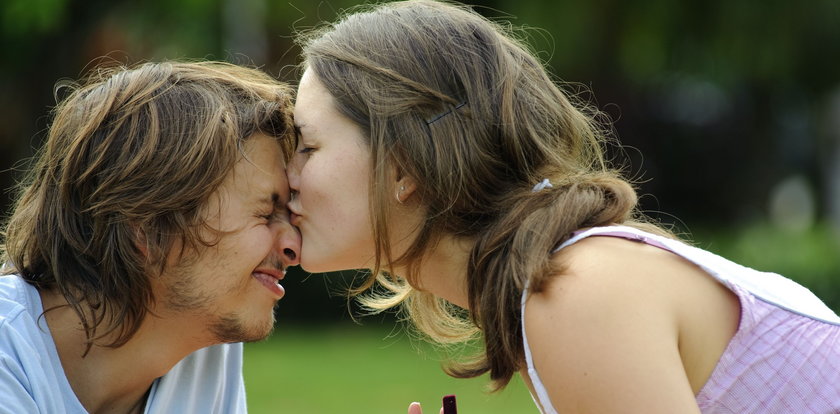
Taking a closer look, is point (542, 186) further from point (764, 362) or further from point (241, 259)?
point (241, 259)

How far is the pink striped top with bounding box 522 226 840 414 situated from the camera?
2732mm

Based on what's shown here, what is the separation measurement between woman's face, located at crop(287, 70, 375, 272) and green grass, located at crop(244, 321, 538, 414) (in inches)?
186

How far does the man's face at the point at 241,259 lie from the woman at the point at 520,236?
3.6 inches

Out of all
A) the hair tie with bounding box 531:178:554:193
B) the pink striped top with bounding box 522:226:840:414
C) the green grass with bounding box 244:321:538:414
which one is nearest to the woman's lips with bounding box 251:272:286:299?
the hair tie with bounding box 531:178:554:193

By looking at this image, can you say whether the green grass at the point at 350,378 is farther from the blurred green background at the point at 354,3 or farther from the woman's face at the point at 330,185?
the woman's face at the point at 330,185

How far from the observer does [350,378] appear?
392 inches

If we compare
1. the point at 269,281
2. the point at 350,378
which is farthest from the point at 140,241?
the point at 350,378

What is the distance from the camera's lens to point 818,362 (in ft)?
9.07

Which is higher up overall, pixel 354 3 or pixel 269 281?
pixel 269 281

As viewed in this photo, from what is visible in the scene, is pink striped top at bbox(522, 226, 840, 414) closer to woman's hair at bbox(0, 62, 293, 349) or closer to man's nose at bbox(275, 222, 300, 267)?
man's nose at bbox(275, 222, 300, 267)

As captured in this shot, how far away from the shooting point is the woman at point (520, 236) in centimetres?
255

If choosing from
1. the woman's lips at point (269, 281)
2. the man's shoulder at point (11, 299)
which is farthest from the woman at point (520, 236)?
the man's shoulder at point (11, 299)

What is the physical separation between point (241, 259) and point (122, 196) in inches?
16.0

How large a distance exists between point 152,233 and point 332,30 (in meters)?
0.85
